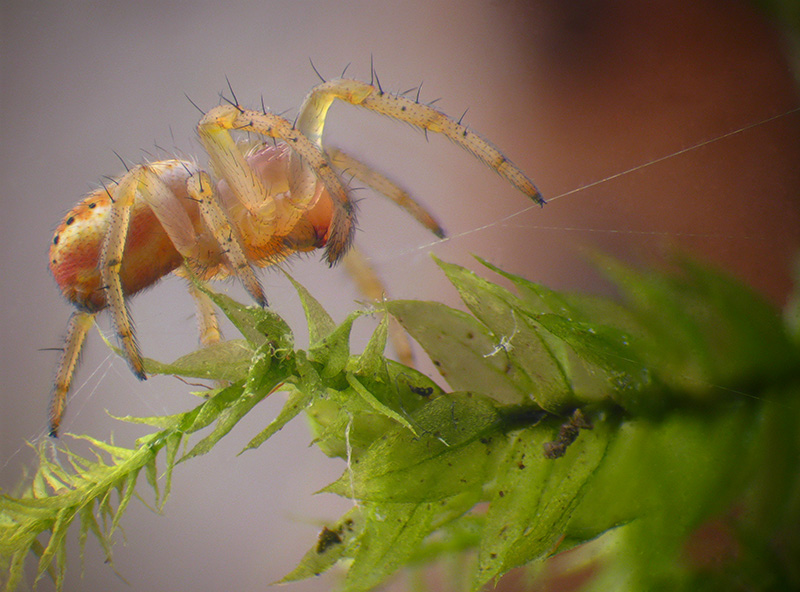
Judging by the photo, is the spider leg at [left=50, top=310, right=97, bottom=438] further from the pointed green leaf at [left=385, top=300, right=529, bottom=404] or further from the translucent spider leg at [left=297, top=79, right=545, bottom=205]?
the pointed green leaf at [left=385, top=300, right=529, bottom=404]

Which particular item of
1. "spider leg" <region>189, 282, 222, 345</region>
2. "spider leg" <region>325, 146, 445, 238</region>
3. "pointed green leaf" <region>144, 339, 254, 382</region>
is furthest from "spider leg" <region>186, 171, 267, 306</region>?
"pointed green leaf" <region>144, 339, 254, 382</region>

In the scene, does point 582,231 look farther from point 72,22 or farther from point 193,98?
point 72,22

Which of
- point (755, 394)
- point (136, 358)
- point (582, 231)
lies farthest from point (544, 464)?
point (136, 358)

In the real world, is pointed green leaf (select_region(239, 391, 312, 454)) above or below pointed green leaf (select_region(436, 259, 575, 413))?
above

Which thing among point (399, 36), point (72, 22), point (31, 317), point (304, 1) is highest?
point (72, 22)

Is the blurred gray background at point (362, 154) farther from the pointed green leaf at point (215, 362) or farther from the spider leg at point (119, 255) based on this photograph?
the pointed green leaf at point (215, 362)

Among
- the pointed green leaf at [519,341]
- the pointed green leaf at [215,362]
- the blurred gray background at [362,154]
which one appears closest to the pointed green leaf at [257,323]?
the pointed green leaf at [215,362]

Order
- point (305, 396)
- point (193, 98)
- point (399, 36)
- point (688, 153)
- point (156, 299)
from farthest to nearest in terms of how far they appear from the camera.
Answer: point (156, 299)
point (193, 98)
point (399, 36)
point (688, 153)
point (305, 396)
